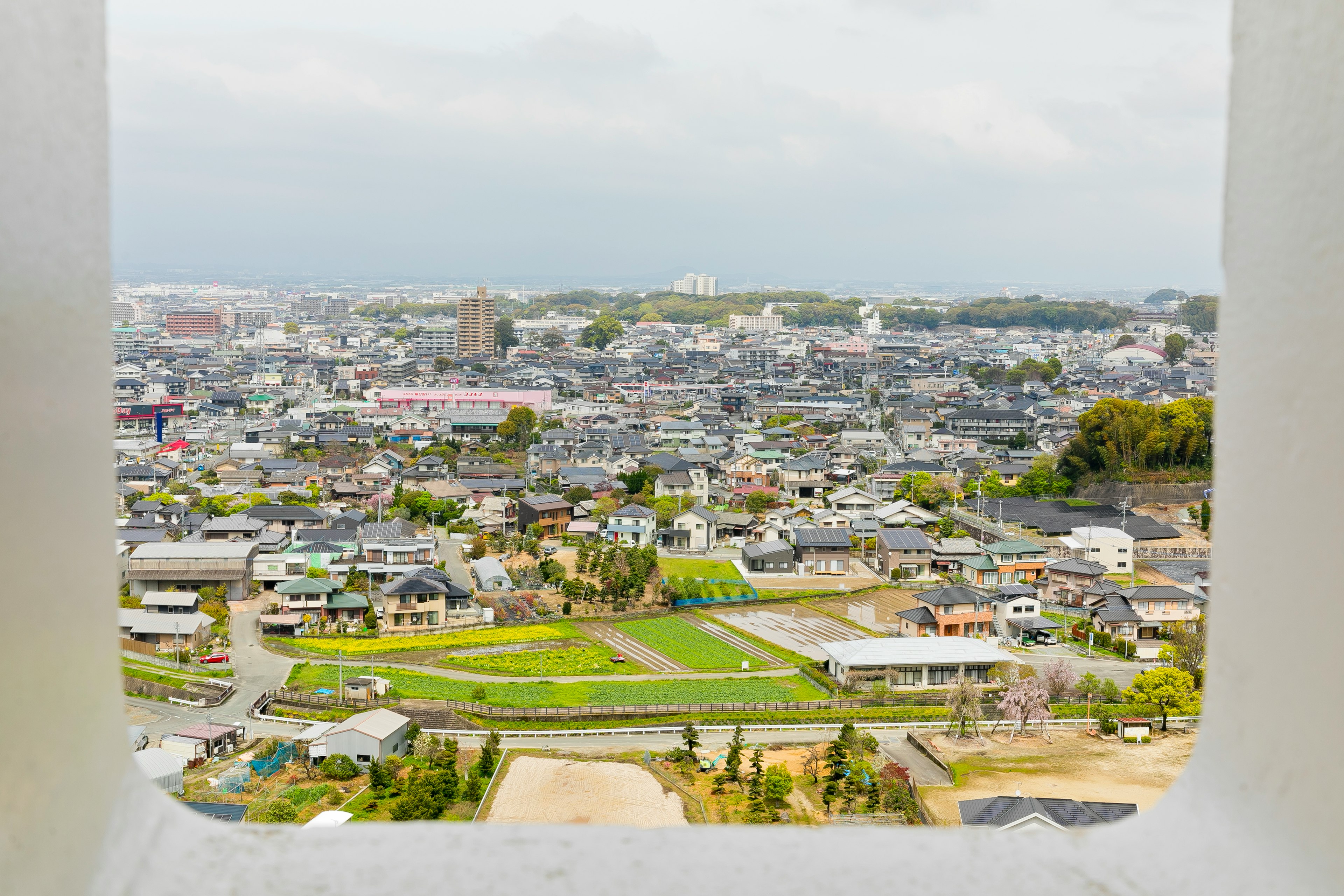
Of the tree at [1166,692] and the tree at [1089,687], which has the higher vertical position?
the tree at [1166,692]

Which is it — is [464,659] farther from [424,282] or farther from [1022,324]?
[424,282]

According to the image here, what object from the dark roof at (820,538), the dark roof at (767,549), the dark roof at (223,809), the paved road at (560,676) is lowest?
the paved road at (560,676)

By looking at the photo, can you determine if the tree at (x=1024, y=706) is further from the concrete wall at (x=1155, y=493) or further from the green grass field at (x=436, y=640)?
the concrete wall at (x=1155, y=493)

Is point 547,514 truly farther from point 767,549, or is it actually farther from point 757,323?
point 757,323

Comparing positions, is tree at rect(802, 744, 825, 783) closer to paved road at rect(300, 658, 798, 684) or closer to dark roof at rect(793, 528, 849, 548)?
paved road at rect(300, 658, 798, 684)

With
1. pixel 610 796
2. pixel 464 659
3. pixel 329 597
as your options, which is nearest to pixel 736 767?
pixel 610 796

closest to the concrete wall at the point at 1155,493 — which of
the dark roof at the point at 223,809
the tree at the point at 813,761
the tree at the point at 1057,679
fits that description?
the tree at the point at 1057,679
